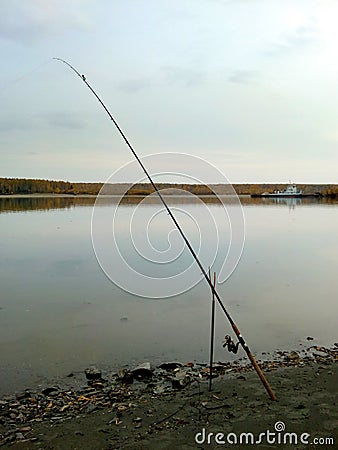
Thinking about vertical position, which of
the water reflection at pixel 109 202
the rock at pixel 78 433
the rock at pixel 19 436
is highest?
the water reflection at pixel 109 202

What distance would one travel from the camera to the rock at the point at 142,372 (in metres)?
6.10

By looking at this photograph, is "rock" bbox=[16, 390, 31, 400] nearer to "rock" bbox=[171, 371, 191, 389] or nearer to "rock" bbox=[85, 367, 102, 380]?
"rock" bbox=[85, 367, 102, 380]

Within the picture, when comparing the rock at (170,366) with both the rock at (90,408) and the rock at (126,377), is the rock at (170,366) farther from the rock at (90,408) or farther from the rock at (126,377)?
the rock at (90,408)

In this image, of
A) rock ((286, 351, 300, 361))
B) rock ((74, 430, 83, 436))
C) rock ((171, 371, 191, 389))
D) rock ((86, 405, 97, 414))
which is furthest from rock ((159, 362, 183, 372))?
rock ((74, 430, 83, 436))

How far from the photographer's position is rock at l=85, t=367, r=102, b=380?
20.0ft

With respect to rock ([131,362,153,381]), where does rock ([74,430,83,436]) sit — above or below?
above

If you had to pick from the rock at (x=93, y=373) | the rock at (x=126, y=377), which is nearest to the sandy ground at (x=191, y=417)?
the rock at (x=126, y=377)

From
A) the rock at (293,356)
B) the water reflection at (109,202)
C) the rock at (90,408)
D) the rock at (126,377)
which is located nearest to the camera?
the rock at (90,408)

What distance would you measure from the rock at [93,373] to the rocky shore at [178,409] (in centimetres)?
1

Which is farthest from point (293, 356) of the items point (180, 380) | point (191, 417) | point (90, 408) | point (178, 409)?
point (90, 408)

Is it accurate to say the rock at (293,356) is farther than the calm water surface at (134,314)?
No

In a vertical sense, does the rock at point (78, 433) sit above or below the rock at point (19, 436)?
above

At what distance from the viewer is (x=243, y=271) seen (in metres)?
13.7

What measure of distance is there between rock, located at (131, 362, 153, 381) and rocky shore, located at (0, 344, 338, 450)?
0.01m
